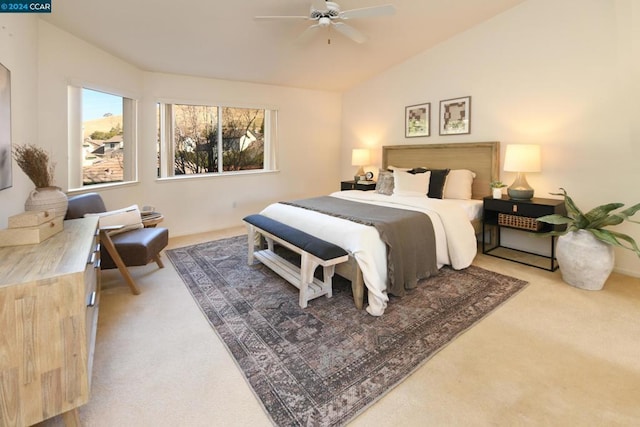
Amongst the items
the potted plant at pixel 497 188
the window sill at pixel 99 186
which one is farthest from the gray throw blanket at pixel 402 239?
the window sill at pixel 99 186

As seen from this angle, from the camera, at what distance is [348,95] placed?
6.31m

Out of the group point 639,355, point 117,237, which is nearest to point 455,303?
point 639,355

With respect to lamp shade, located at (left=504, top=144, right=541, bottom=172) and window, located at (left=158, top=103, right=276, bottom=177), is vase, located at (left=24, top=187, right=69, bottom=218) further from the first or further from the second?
lamp shade, located at (left=504, top=144, right=541, bottom=172)

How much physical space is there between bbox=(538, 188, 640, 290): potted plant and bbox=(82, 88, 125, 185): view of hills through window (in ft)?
16.3

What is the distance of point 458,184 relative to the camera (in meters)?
4.25

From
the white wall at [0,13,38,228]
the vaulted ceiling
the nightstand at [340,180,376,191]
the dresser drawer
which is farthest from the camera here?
the nightstand at [340,180,376,191]

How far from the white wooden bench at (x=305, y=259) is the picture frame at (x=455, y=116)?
2.89 m

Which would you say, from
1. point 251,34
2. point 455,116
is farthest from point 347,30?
point 455,116

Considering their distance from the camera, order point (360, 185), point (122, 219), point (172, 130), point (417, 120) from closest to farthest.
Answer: point (122, 219) < point (172, 130) < point (417, 120) < point (360, 185)

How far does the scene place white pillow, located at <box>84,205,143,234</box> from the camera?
116 inches

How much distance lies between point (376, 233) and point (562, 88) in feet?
9.25

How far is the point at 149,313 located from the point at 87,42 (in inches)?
119

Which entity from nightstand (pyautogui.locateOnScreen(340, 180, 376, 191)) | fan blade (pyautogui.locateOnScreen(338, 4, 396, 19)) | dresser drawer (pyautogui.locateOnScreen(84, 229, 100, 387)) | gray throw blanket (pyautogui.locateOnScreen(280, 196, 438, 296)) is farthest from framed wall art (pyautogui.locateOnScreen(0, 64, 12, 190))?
nightstand (pyautogui.locateOnScreen(340, 180, 376, 191))

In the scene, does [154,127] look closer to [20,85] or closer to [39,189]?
[20,85]
